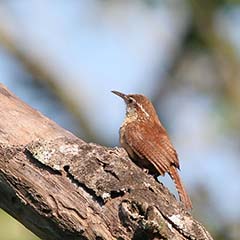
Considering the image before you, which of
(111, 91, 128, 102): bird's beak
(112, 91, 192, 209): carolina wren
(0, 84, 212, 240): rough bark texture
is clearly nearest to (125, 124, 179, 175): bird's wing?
(112, 91, 192, 209): carolina wren

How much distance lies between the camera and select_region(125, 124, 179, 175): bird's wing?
3.06 metres

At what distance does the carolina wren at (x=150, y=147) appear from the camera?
9.98 feet

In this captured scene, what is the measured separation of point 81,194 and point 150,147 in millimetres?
601

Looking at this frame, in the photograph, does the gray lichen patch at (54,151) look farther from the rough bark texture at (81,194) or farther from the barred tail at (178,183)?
the barred tail at (178,183)

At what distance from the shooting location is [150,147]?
10.2ft

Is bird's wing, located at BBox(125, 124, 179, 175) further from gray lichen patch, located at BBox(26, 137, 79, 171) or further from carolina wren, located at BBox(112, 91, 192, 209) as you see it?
gray lichen patch, located at BBox(26, 137, 79, 171)

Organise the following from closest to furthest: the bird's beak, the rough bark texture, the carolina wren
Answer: the rough bark texture < the carolina wren < the bird's beak

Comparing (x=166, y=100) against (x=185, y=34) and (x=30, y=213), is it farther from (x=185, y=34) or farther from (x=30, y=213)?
(x=30, y=213)

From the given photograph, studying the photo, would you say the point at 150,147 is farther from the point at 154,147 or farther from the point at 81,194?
the point at 81,194

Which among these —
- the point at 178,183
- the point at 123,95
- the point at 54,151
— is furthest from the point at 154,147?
the point at 123,95

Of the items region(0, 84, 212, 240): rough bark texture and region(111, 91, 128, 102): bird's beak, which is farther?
region(111, 91, 128, 102): bird's beak

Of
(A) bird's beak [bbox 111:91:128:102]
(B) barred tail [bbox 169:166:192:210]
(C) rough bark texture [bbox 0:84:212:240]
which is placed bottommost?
(C) rough bark texture [bbox 0:84:212:240]

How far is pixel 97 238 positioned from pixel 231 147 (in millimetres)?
3815

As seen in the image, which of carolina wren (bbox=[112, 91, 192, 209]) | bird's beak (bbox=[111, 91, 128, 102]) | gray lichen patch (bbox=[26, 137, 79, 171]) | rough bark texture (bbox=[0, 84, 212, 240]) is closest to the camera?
rough bark texture (bbox=[0, 84, 212, 240])
